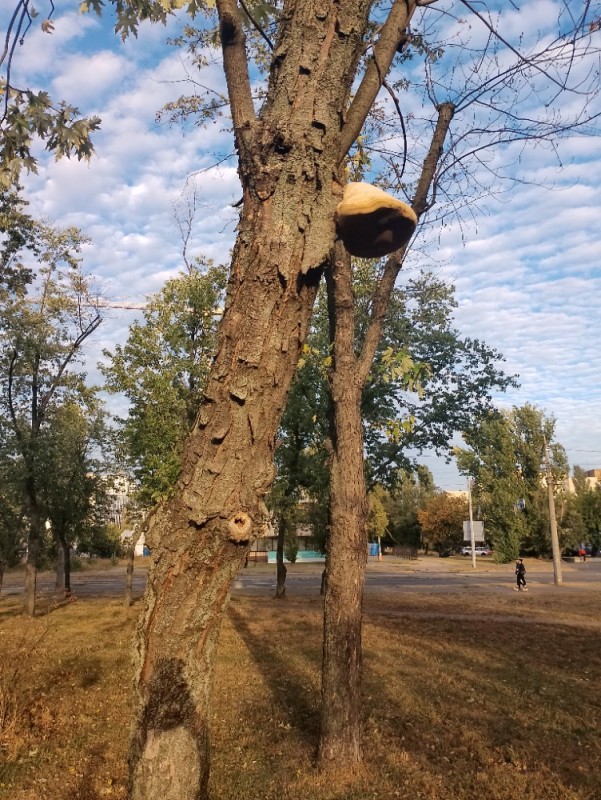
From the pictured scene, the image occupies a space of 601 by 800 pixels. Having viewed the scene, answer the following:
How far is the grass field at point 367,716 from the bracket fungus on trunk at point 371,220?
4.37 meters

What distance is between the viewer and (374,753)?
5910mm

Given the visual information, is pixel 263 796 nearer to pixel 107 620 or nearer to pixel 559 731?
pixel 559 731

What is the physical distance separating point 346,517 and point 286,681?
13.6ft

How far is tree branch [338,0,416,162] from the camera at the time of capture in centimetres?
343

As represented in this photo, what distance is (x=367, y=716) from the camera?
281 inches

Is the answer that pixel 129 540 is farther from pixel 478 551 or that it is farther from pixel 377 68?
pixel 478 551

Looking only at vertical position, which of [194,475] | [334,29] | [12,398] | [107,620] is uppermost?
[12,398]

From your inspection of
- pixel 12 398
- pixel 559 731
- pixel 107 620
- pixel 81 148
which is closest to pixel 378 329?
pixel 81 148

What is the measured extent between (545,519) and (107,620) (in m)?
42.3

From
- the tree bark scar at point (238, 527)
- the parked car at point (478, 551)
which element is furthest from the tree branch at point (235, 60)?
the parked car at point (478, 551)

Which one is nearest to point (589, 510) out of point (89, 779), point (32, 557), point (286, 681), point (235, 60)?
point (32, 557)

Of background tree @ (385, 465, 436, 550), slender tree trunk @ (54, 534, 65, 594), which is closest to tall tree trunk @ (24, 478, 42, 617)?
slender tree trunk @ (54, 534, 65, 594)

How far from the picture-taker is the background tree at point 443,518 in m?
60.5

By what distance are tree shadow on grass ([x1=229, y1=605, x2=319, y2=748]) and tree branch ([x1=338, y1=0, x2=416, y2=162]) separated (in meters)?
5.60
